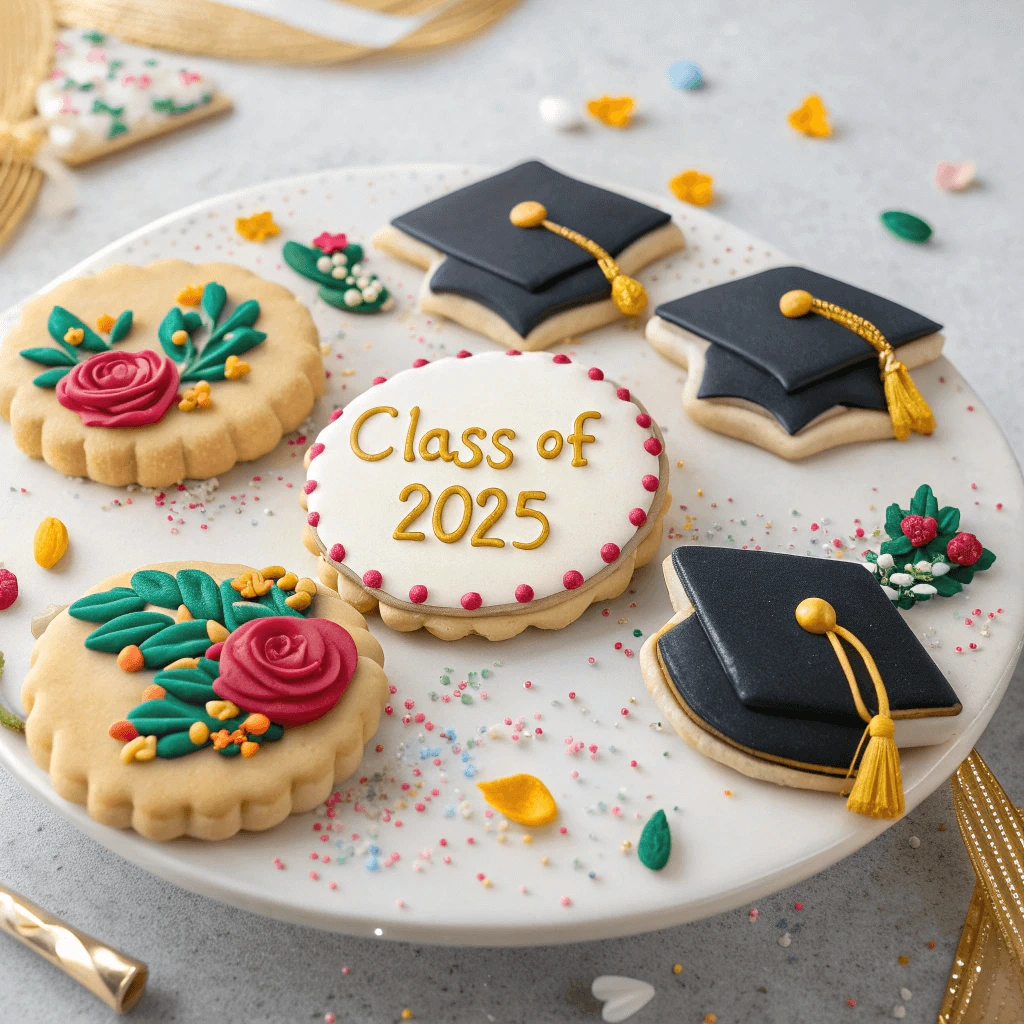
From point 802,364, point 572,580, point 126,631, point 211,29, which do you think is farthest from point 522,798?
point 211,29

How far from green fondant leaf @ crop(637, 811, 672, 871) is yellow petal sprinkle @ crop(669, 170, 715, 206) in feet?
9.07

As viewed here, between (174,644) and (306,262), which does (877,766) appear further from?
(306,262)

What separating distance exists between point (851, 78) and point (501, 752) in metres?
3.82

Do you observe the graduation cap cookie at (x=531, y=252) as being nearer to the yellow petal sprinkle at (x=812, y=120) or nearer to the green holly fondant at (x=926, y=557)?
the green holly fondant at (x=926, y=557)

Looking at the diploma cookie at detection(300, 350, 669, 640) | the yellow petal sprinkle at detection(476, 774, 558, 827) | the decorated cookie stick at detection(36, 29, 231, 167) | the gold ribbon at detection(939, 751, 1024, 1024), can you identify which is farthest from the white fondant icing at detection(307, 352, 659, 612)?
the decorated cookie stick at detection(36, 29, 231, 167)

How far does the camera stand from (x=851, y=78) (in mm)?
4883

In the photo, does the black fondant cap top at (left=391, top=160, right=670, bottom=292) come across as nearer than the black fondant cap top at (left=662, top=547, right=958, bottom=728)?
No

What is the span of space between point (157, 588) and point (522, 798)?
0.84 m

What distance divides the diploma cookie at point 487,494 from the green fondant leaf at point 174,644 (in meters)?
0.34

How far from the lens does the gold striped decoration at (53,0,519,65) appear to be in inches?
185

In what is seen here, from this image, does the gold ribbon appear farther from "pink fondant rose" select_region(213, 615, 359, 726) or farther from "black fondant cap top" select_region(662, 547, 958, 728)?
"pink fondant rose" select_region(213, 615, 359, 726)

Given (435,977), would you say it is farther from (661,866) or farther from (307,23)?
(307,23)

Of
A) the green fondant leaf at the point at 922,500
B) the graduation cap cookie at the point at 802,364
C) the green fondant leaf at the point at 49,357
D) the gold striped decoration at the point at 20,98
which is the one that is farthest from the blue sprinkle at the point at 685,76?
the green fondant leaf at the point at 49,357

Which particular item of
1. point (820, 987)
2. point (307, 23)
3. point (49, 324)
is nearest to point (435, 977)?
point (820, 987)
